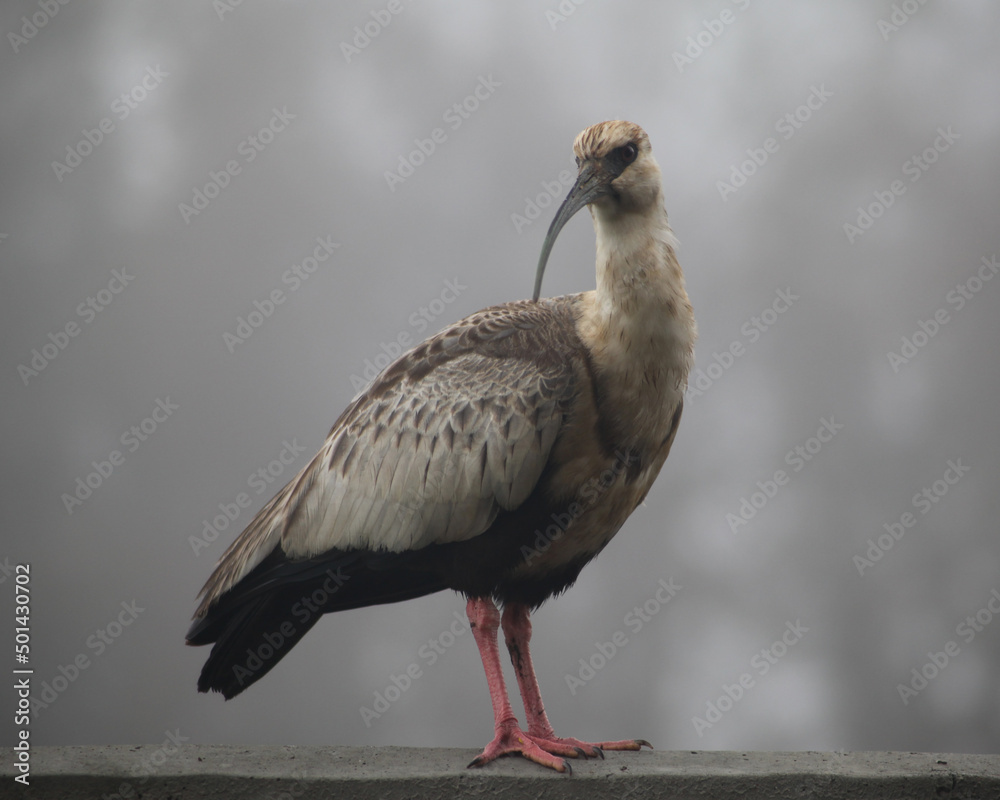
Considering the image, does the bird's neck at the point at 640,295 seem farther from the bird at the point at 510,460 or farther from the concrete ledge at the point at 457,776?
the concrete ledge at the point at 457,776

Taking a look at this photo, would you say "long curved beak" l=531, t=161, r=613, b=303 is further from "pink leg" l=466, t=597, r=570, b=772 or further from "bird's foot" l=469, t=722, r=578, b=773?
"bird's foot" l=469, t=722, r=578, b=773

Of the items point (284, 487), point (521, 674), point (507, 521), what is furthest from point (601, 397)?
point (284, 487)

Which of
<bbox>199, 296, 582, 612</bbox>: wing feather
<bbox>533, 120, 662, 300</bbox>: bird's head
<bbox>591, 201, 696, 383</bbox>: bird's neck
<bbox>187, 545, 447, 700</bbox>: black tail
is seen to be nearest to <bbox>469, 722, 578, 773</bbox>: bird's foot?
<bbox>187, 545, 447, 700</bbox>: black tail

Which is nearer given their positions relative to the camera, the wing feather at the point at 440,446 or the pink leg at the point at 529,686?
the wing feather at the point at 440,446

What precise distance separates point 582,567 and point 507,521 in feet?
1.20

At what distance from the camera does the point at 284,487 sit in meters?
3.56

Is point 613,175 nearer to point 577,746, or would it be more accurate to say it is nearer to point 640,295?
point 640,295

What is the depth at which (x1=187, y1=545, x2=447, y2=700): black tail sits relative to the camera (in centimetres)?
331

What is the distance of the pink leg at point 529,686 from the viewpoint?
3316 millimetres

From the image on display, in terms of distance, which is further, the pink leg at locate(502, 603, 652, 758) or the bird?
the pink leg at locate(502, 603, 652, 758)

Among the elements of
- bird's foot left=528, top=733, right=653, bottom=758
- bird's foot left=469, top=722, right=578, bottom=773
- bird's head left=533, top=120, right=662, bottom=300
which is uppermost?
bird's head left=533, top=120, right=662, bottom=300

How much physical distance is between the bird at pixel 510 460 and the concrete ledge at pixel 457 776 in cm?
10

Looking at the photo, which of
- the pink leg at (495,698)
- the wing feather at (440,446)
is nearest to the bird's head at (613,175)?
the wing feather at (440,446)

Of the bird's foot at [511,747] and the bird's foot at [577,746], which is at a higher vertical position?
the bird's foot at [511,747]
